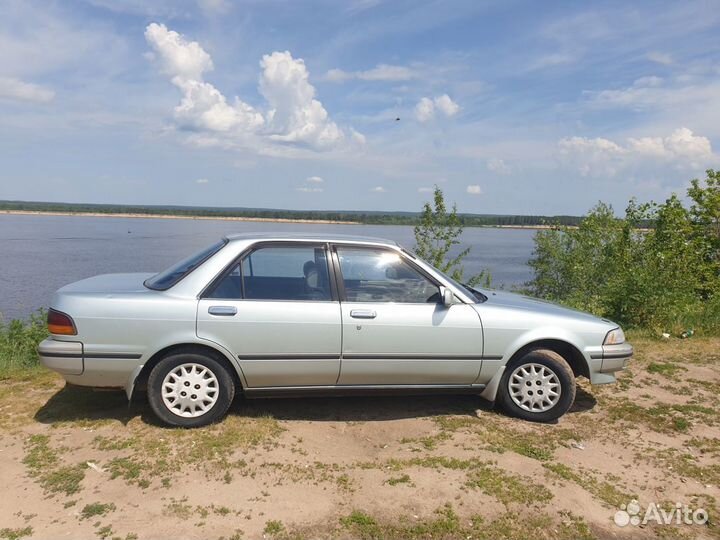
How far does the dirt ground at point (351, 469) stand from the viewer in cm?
313

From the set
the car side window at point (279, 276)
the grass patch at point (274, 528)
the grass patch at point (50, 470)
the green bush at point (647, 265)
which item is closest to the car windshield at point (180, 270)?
the car side window at point (279, 276)

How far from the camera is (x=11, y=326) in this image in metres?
8.76

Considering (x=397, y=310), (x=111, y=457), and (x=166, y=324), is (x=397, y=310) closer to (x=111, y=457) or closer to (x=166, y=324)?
(x=166, y=324)

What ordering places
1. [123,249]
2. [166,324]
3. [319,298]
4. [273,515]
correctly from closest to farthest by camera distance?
[273,515] → [166,324] → [319,298] → [123,249]

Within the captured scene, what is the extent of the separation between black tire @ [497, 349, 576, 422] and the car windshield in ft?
8.98

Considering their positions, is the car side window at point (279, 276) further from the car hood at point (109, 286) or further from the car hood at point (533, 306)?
the car hood at point (533, 306)

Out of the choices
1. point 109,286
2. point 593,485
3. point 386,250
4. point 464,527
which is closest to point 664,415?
point 593,485

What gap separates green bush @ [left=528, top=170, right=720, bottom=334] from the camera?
29.4 feet

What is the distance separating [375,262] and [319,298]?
60 cm

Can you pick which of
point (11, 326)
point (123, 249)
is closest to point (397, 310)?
point (11, 326)

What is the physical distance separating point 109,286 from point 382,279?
2313 mm

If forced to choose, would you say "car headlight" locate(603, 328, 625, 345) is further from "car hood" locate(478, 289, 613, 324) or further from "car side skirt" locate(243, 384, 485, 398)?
"car side skirt" locate(243, 384, 485, 398)

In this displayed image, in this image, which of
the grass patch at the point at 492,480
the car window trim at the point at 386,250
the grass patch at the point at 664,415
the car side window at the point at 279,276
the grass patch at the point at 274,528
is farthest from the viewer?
the grass patch at the point at 664,415

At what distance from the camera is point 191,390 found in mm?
4289
